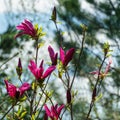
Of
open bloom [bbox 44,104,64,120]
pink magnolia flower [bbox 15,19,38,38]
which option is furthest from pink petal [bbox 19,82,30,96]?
pink magnolia flower [bbox 15,19,38,38]

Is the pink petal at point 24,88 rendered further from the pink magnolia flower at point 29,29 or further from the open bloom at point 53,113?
the pink magnolia flower at point 29,29

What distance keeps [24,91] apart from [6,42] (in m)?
9.59

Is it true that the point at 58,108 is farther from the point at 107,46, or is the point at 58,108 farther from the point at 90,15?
the point at 90,15

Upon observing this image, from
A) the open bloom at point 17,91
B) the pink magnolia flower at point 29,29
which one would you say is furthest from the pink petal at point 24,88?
the pink magnolia flower at point 29,29

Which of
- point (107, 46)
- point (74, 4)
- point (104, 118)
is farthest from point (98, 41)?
point (107, 46)

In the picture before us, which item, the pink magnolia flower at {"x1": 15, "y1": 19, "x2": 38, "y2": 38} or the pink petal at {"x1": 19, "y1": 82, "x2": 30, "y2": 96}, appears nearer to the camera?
the pink petal at {"x1": 19, "y1": 82, "x2": 30, "y2": 96}

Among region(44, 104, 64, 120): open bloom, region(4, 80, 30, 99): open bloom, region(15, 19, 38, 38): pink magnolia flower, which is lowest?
region(44, 104, 64, 120): open bloom

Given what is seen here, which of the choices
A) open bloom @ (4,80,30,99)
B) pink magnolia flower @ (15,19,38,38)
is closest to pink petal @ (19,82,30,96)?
open bloom @ (4,80,30,99)

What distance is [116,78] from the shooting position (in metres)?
10.1

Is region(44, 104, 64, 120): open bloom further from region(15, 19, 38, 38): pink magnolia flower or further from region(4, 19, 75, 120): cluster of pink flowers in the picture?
region(15, 19, 38, 38): pink magnolia flower

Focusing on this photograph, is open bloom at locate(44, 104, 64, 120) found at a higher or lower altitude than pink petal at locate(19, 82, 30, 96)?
lower

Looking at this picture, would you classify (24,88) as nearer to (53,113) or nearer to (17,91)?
(17,91)

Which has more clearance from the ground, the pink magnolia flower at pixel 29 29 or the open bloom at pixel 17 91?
the pink magnolia flower at pixel 29 29

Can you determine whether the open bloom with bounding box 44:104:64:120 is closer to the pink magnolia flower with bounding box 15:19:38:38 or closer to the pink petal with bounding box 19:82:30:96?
the pink petal with bounding box 19:82:30:96
